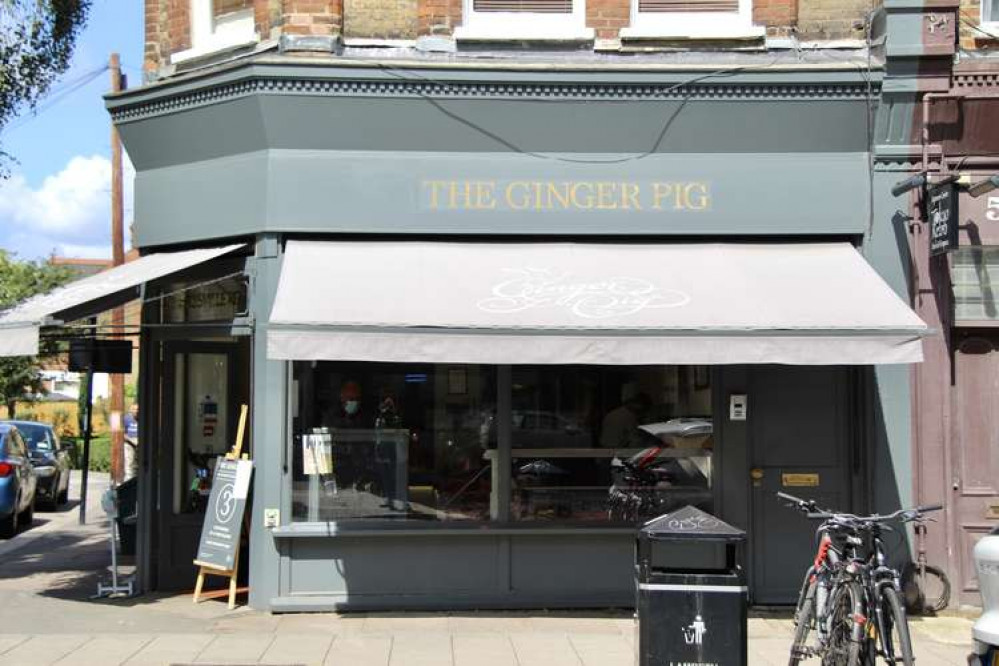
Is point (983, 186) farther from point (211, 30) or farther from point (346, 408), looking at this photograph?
point (211, 30)

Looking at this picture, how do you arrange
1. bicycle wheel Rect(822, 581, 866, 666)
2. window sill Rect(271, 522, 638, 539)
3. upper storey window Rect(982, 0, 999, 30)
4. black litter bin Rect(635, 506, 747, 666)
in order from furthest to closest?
upper storey window Rect(982, 0, 999, 30) < window sill Rect(271, 522, 638, 539) < bicycle wheel Rect(822, 581, 866, 666) < black litter bin Rect(635, 506, 747, 666)

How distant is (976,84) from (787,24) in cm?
170

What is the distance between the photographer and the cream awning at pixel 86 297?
7.87 meters

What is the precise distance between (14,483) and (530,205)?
9.46 m

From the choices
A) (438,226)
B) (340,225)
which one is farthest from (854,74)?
(340,225)

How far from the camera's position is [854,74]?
9039 millimetres

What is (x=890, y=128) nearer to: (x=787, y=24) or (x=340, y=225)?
(x=787, y=24)

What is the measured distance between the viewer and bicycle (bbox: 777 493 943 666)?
19.9 ft

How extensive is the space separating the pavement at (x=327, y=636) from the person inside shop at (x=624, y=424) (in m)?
1.45

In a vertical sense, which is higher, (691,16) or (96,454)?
(691,16)

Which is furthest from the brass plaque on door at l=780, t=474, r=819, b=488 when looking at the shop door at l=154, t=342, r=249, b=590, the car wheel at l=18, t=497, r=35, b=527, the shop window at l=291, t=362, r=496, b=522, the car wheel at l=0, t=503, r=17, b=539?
the car wheel at l=18, t=497, r=35, b=527

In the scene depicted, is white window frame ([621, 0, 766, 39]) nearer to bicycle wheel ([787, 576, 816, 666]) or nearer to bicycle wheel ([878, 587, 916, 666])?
bicycle wheel ([787, 576, 816, 666])

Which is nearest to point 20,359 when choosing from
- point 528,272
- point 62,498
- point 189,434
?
point 62,498

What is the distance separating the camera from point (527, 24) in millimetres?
9375
